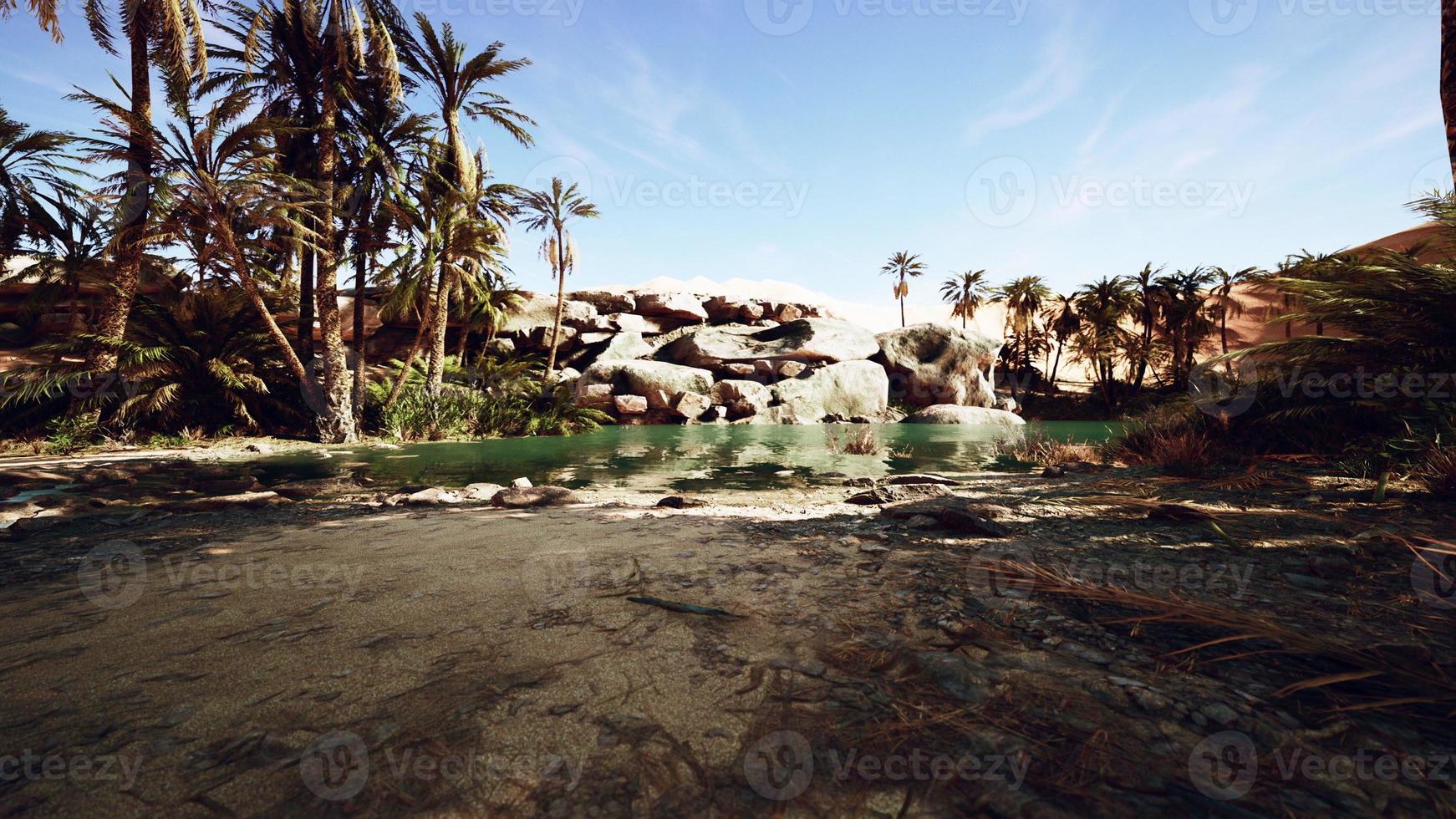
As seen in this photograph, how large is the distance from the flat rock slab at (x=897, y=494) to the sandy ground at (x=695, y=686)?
236 cm

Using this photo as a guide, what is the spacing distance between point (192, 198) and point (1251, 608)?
17.8 metres

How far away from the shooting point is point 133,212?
11391 mm

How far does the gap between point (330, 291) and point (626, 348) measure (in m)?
17.2

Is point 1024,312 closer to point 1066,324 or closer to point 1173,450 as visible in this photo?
point 1066,324

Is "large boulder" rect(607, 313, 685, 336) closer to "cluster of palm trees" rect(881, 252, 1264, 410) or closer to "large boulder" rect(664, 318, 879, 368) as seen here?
"large boulder" rect(664, 318, 879, 368)

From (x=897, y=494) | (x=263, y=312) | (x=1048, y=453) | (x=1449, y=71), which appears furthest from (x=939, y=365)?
(x=263, y=312)

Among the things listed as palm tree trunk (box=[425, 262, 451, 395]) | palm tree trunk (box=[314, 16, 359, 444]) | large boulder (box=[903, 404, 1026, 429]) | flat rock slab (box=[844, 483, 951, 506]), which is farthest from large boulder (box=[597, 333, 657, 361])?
flat rock slab (box=[844, 483, 951, 506])

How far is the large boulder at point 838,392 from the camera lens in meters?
29.1

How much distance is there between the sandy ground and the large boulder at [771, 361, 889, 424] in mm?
25906

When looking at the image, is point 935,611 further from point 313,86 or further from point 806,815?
point 313,86

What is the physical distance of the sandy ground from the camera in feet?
3.93

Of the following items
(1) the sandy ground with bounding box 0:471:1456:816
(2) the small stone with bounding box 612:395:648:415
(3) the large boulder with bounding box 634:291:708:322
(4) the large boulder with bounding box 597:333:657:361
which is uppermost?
(3) the large boulder with bounding box 634:291:708:322

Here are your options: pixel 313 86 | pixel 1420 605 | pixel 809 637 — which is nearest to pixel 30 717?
pixel 809 637

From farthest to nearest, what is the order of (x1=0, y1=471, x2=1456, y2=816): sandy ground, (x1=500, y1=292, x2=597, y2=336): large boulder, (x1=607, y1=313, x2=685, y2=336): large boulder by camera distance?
(x1=607, y1=313, x2=685, y2=336): large boulder < (x1=500, y1=292, x2=597, y2=336): large boulder < (x1=0, y1=471, x2=1456, y2=816): sandy ground
